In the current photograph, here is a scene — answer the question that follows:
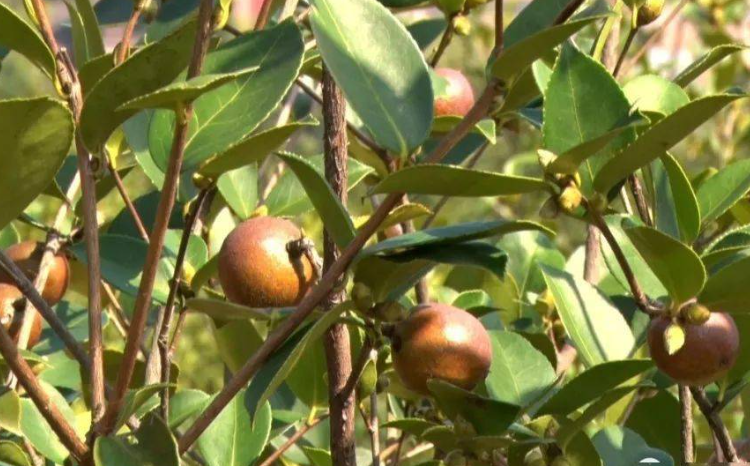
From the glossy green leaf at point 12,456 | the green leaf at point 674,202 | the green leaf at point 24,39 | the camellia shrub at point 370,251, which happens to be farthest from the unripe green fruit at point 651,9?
the glossy green leaf at point 12,456

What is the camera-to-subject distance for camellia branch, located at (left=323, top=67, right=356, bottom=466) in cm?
99

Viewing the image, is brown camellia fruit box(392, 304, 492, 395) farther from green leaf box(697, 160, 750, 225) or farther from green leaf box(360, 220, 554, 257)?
green leaf box(697, 160, 750, 225)

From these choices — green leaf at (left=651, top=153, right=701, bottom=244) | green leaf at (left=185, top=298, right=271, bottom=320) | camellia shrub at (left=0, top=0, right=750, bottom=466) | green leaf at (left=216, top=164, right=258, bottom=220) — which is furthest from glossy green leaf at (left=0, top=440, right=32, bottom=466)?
green leaf at (left=651, top=153, right=701, bottom=244)

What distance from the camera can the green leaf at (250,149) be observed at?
0.85 metres

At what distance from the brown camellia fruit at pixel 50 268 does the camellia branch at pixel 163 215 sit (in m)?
0.33

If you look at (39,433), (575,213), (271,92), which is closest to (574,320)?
(575,213)

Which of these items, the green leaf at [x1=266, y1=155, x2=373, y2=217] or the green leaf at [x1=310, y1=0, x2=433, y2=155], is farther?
the green leaf at [x1=266, y1=155, x2=373, y2=217]

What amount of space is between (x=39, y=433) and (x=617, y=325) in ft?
1.40

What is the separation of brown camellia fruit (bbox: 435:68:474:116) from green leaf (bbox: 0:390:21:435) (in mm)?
508

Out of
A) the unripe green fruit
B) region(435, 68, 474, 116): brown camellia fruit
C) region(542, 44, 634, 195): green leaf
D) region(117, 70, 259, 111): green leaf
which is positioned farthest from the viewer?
region(435, 68, 474, 116): brown camellia fruit

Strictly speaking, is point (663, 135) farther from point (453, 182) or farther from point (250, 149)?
point (250, 149)

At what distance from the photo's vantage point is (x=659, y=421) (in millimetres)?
1123

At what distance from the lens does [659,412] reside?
1122 mm

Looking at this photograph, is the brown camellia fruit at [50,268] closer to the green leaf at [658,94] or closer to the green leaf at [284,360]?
the green leaf at [284,360]
